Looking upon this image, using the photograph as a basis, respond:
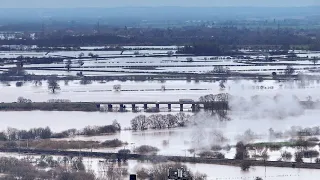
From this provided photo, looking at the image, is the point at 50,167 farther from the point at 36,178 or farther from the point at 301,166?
the point at 301,166

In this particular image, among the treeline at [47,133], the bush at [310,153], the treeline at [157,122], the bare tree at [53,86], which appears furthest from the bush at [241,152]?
the bare tree at [53,86]

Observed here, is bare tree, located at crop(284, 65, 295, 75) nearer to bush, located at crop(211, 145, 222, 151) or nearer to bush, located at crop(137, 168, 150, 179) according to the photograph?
bush, located at crop(211, 145, 222, 151)

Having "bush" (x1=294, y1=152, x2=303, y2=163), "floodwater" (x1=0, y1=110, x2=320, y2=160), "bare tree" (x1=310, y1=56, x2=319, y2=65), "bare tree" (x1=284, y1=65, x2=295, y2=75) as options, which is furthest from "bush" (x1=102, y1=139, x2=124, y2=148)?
"bare tree" (x1=310, y1=56, x2=319, y2=65)

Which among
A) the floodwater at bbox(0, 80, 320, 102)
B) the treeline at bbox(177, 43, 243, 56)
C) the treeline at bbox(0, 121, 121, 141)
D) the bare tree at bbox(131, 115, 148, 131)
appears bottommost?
the treeline at bbox(0, 121, 121, 141)

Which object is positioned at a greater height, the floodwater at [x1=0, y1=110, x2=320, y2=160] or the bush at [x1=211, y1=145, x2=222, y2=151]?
the floodwater at [x1=0, y1=110, x2=320, y2=160]

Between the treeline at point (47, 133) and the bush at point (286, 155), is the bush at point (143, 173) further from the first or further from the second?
the treeline at point (47, 133)

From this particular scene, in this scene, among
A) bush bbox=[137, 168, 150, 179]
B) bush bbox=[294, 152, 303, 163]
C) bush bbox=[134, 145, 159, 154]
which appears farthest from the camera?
bush bbox=[134, 145, 159, 154]
